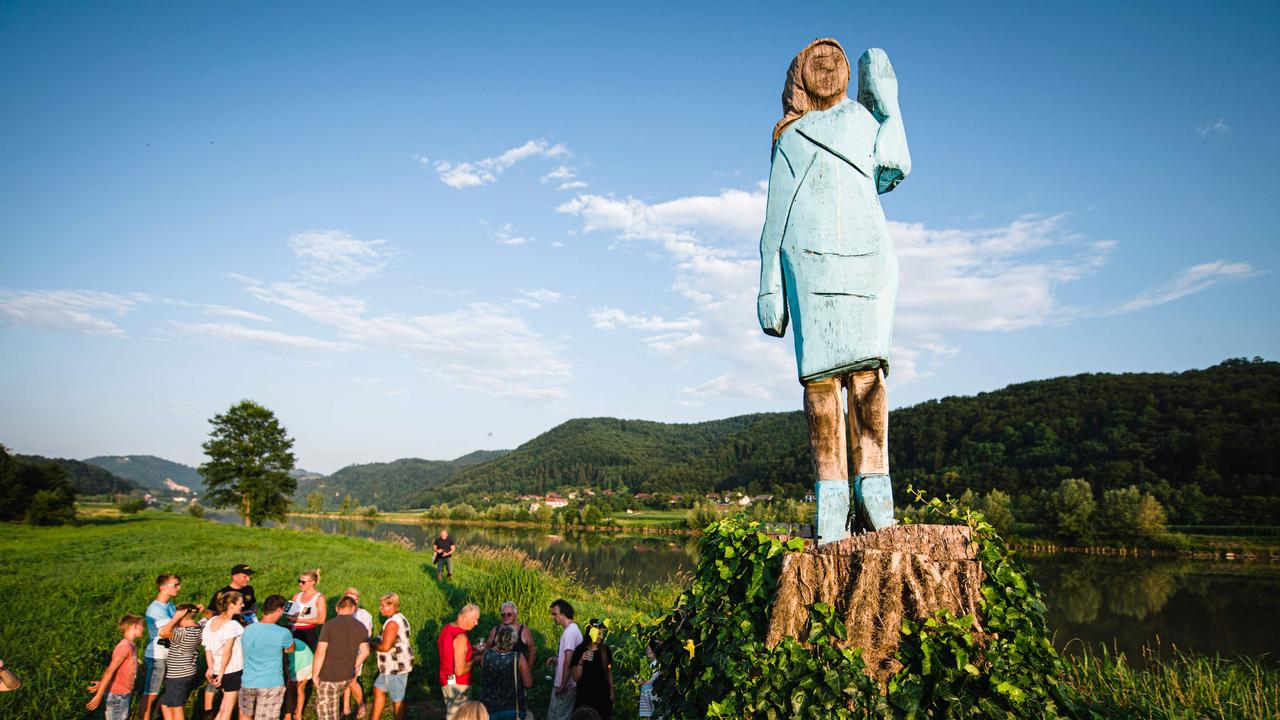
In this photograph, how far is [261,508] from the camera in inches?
1583

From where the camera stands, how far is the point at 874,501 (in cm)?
405

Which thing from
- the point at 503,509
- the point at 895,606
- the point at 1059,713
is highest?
the point at 895,606

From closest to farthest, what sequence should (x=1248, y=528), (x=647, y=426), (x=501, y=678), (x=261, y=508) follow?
(x=501, y=678) < (x=261, y=508) < (x=1248, y=528) < (x=647, y=426)

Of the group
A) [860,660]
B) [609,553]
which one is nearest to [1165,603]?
[609,553]

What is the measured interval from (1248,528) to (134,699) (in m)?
60.1

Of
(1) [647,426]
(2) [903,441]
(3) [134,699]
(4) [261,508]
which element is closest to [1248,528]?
(2) [903,441]

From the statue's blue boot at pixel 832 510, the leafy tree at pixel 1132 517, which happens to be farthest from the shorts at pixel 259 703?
the leafy tree at pixel 1132 517

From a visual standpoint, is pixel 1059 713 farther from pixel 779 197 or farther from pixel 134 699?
pixel 134 699

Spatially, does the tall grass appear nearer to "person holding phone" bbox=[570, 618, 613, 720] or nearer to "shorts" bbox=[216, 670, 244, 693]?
"person holding phone" bbox=[570, 618, 613, 720]

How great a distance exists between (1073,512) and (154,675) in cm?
4888

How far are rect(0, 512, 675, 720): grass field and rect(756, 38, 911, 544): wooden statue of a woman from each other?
16.2 feet

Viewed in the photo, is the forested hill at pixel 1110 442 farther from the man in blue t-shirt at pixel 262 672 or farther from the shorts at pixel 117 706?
the shorts at pixel 117 706

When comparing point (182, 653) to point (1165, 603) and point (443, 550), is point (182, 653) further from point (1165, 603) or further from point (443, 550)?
point (1165, 603)

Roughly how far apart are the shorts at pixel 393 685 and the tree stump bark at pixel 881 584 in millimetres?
5229
